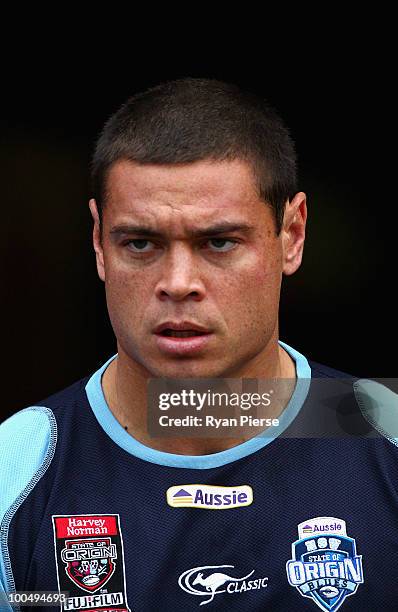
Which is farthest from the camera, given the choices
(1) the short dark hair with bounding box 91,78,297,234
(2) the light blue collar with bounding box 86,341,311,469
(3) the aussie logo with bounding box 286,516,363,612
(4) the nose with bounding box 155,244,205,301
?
(2) the light blue collar with bounding box 86,341,311,469

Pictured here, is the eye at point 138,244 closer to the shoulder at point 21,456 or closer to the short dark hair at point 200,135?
the short dark hair at point 200,135

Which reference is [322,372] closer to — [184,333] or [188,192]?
[184,333]

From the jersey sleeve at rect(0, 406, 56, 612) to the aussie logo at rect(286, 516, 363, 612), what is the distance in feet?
2.87

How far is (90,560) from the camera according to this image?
3.60 metres

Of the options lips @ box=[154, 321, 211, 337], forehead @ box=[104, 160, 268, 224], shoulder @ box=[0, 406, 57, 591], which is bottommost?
shoulder @ box=[0, 406, 57, 591]

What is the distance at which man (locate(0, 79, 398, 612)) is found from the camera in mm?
3414

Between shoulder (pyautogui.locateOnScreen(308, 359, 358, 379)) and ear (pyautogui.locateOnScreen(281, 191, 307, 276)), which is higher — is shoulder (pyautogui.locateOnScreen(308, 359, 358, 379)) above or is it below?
below

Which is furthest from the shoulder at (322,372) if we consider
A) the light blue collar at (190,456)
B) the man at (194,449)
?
the man at (194,449)

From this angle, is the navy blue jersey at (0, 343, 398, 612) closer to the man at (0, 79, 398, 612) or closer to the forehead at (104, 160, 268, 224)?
the man at (0, 79, 398, 612)

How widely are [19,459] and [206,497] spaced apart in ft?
2.09

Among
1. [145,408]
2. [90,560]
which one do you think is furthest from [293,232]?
[90,560]

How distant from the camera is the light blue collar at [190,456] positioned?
365cm

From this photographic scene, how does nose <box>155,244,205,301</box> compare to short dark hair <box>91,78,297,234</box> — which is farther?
short dark hair <box>91,78,297,234</box>
